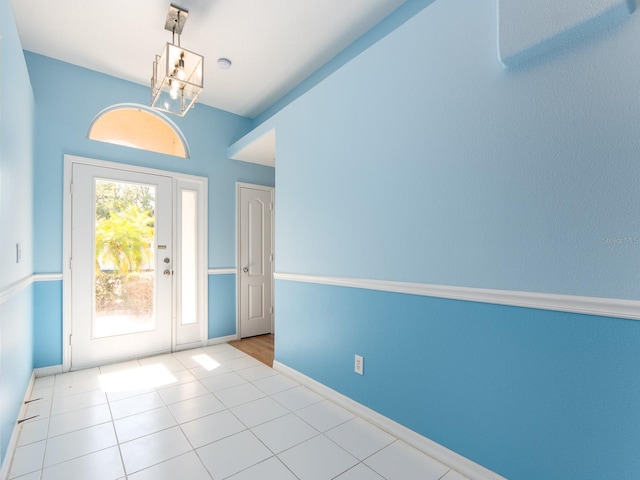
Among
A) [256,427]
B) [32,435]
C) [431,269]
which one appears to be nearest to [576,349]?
[431,269]

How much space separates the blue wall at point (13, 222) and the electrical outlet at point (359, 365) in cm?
200

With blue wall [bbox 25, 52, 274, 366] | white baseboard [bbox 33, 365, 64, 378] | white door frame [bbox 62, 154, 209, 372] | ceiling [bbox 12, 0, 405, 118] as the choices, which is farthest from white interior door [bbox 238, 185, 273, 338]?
white baseboard [bbox 33, 365, 64, 378]

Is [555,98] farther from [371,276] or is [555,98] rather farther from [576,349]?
[371,276]

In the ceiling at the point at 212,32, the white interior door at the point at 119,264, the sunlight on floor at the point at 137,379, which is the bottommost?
the sunlight on floor at the point at 137,379

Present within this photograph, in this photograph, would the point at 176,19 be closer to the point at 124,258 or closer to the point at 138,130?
the point at 138,130

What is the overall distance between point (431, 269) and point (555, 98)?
0.97 meters

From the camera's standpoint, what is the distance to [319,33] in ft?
8.93

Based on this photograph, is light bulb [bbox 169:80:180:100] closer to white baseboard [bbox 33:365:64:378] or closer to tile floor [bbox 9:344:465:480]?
tile floor [bbox 9:344:465:480]

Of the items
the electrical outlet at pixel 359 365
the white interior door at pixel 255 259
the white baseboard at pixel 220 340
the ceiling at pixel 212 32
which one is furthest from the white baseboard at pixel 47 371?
the ceiling at pixel 212 32

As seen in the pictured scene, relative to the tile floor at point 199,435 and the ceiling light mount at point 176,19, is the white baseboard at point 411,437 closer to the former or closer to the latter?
the tile floor at point 199,435

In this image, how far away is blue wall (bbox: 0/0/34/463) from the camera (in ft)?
5.52

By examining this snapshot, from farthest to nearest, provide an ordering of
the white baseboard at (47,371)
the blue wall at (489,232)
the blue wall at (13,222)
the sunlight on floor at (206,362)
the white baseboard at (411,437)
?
1. the sunlight on floor at (206,362)
2. the white baseboard at (47,371)
3. the blue wall at (13,222)
4. the white baseboard at (411,437)
5. the blue wall at (489,232)

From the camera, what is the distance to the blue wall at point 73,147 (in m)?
2.94

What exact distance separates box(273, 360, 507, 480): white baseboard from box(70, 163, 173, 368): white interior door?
2.00 m
